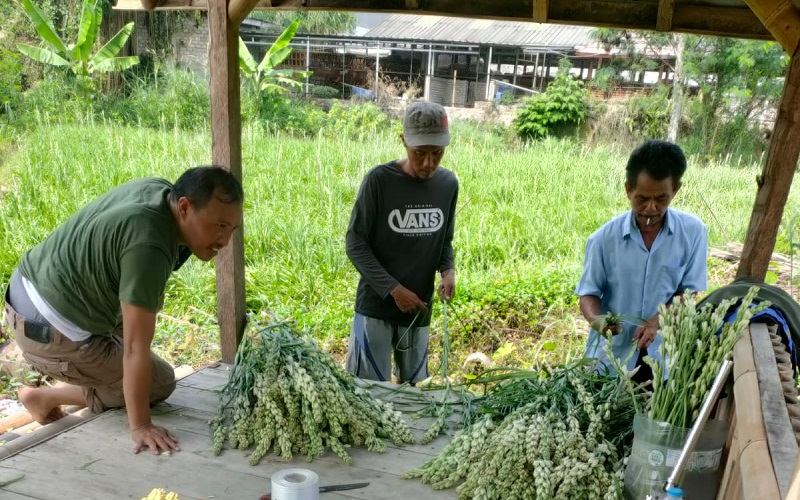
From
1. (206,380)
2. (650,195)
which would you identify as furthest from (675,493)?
(206,380)

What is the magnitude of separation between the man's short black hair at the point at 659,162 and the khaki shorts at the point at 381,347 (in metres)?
1.37

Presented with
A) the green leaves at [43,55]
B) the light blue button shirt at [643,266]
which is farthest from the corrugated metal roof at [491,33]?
the light blue button shirt at [643,266]

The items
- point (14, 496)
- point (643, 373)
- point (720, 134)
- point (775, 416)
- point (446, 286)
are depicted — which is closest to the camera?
point (775, 416)

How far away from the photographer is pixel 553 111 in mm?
13555

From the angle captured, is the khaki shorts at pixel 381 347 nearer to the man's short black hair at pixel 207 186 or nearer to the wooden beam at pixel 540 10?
the man's short black hair at pixel 207 186

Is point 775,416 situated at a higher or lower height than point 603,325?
higher

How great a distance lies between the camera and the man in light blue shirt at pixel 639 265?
9.32ft

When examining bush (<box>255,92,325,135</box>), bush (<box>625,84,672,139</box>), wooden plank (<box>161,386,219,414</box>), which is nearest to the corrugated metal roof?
bush (<box>625,84,672,139</box>)

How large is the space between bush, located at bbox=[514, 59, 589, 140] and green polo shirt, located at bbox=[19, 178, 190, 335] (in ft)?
37.6

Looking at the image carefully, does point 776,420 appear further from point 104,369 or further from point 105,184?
point 105,184

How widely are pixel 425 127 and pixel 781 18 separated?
1.61 meters

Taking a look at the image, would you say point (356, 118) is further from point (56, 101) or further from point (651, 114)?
point (651, 114)

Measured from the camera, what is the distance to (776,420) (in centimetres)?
142

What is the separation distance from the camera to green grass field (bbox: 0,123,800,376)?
236 inches
